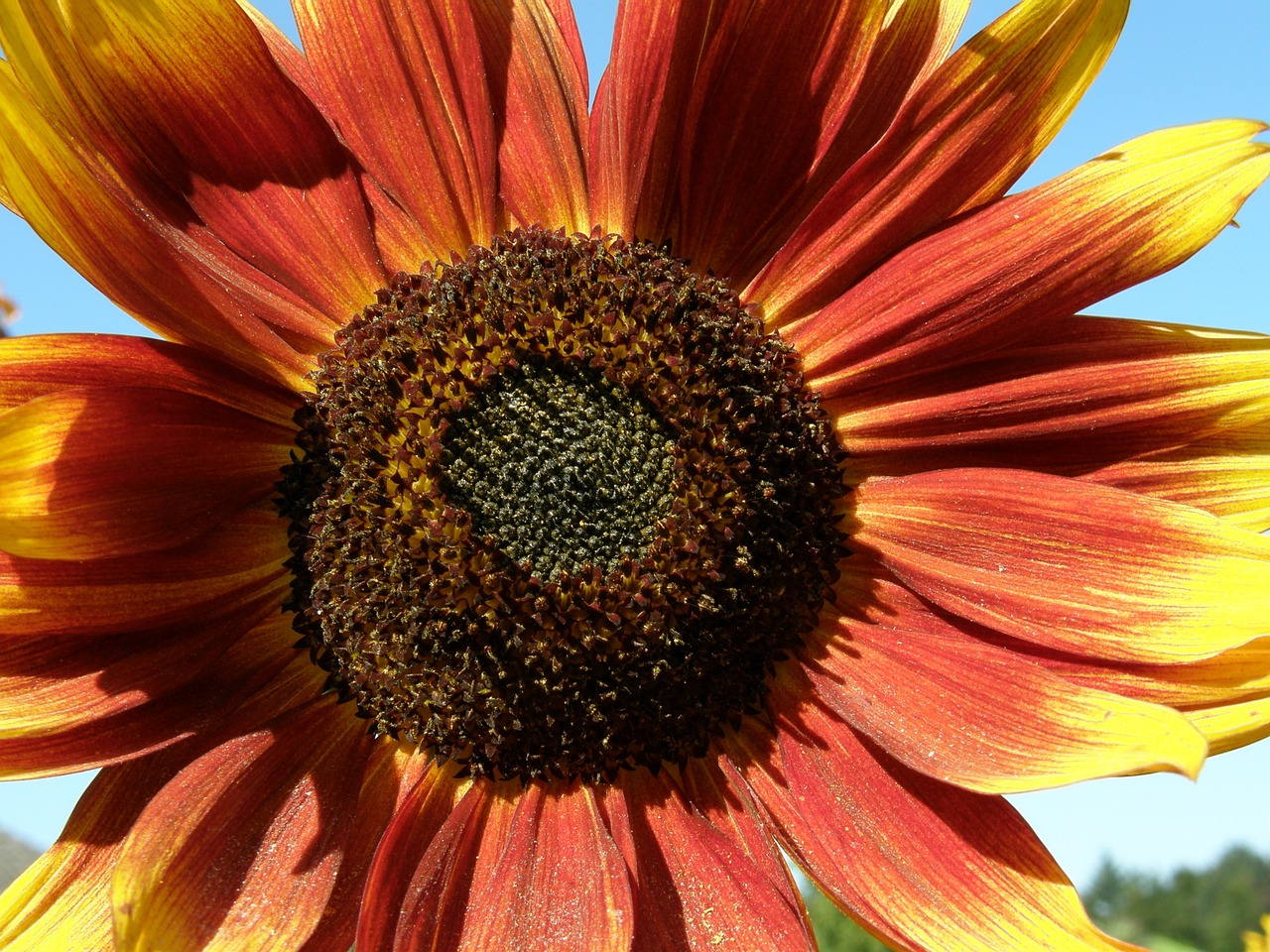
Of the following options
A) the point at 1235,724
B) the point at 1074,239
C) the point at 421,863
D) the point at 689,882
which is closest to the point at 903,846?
the point at 689,882

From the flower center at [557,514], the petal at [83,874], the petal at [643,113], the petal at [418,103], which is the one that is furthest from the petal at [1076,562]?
the petal at [83,874]

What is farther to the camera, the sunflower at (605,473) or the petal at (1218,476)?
the petal at (1218,476)

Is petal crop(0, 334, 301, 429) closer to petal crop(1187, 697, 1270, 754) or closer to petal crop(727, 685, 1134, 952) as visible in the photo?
petal crop(727, 685, 1134, 952)

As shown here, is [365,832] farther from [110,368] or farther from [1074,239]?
[1074,239]

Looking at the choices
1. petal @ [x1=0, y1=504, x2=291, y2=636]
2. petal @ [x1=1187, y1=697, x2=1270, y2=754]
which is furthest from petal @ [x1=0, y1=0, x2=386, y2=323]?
petal @ [x1=1187, y1=697, x2=1270, y2=754]

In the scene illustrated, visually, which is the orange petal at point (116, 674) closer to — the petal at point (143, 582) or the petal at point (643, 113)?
the petal at point (143, 582)

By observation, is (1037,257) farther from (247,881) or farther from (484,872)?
(247,881)
